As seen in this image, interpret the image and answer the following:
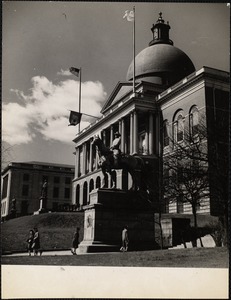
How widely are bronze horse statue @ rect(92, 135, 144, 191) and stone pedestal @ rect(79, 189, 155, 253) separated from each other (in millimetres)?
947

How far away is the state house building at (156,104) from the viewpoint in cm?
4319

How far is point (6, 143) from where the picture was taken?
13.9 meters

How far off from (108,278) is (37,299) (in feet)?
7.41

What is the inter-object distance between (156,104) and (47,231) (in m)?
28.8

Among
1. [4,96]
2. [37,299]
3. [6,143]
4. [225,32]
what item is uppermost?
[225,32]

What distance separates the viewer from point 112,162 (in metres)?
19.4

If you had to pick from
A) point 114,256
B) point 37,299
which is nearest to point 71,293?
point 37,299

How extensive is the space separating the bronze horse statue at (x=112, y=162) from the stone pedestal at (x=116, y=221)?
0.95 meters

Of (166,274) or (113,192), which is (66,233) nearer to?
(113,192)

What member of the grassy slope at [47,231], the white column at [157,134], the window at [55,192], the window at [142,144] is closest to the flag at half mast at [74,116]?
the grassy slope at [47,231]

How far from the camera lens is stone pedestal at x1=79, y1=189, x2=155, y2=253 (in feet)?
Answer: 58.5

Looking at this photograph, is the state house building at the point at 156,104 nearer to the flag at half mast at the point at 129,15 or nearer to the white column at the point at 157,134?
the white column at the point at 157,134

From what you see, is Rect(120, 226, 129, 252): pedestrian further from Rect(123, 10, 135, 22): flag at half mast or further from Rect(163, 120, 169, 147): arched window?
Rect(163, 120, 169, 147): arched window

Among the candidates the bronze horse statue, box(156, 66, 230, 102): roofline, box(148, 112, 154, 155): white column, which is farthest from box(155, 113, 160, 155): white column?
the bronze horse statue
